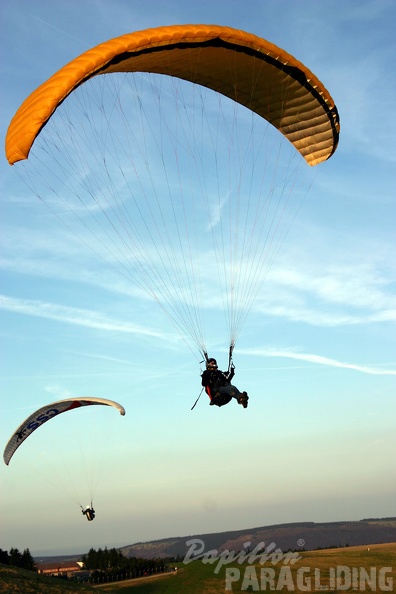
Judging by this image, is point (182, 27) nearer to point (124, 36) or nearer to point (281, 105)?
point (124, 36)

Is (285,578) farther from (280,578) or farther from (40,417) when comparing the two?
(40,417)

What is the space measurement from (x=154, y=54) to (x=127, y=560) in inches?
2050

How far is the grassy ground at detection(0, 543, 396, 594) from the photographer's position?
129 ft

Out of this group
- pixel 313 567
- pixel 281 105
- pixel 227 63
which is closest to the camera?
pixel 227 63

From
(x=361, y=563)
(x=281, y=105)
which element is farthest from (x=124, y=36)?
(x=361, y=563)

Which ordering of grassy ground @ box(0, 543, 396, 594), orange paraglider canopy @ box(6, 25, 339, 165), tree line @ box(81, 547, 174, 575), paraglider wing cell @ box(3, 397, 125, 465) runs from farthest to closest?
tree line @ box(81, 547, 174, 575)
grassy ground @ box(0, 543, 396, 594)
paraglider wing cell @ box(3, 397, 125, 465)
orange paraglider canopy @ box(6, 25, 339, 165)

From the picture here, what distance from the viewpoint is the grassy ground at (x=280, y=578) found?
39250 mm

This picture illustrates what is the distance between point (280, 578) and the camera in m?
42.0

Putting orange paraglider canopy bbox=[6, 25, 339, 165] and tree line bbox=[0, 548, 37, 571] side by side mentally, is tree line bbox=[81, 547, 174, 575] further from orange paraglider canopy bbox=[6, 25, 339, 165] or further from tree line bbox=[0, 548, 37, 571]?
orange paraglider canopy bbox=[6, 25, 339, 165]

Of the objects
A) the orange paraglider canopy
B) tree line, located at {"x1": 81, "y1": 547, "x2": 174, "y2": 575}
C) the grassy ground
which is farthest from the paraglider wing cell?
tree line, located at {"x1": 81, "y1": 547, "x2": 174, "y2": 575}

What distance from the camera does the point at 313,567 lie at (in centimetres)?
4575

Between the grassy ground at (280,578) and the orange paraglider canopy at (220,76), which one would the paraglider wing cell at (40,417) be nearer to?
the grassy ground at (280,578)

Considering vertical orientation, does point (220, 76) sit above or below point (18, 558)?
above

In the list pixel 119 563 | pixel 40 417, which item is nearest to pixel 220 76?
pixel 40 417
